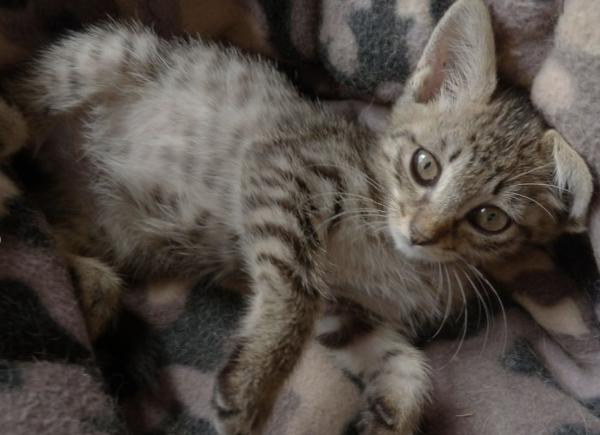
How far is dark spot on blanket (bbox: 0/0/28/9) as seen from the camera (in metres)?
1.33

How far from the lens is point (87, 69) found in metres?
1.42

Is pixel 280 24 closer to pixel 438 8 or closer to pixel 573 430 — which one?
pixel 438 8

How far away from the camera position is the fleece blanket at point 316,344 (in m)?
1.02

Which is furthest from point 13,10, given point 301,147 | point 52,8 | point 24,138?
point 301,147

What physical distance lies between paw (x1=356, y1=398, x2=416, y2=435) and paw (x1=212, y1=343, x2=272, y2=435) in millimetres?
230

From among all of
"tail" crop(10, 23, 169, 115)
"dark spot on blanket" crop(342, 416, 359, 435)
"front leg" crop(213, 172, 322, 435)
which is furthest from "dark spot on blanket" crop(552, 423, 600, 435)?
"tail" crop(10, 23, 169, 115)

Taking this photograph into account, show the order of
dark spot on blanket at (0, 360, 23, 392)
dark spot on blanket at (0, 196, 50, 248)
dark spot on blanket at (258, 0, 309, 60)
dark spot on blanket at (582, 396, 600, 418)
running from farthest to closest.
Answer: dark spot on blanket at (258, 0, 309, 60), dark spot on blanket at (582, 396, 600, 418), dark spot on blanket at (0, 196, 50, 248), dark spot on blanket at (0, 360, 23, 392)

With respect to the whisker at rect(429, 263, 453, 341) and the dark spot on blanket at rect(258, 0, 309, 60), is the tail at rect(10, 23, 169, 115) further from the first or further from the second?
the whisker at rect(429, 263, 453, 341)

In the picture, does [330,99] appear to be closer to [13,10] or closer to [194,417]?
[13,10]

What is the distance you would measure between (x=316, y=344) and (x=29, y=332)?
1.90 feet

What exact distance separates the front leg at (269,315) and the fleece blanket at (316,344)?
0.49ft

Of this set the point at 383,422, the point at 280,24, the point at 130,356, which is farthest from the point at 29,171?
the point at 383,422

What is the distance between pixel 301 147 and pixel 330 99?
15.8 inches

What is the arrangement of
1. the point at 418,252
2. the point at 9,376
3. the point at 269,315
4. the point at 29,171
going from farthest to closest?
the point at 29,171
the point at 418,252
the point at 269,315
the point at 9,376
